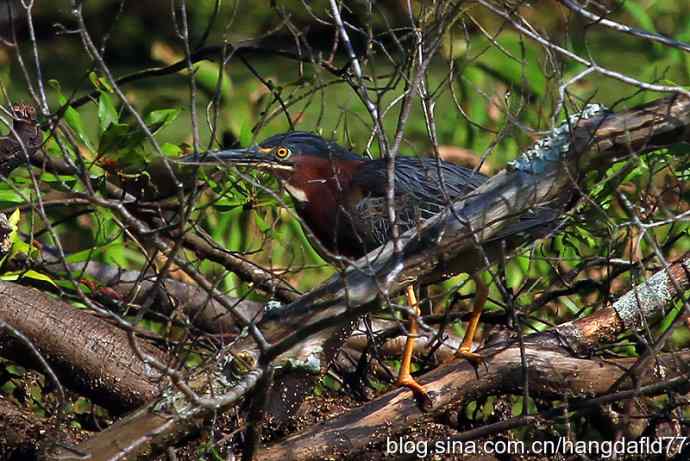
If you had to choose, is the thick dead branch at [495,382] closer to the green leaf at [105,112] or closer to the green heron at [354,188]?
the green heron at [354,188]

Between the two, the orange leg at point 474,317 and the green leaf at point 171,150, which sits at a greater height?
the green leaf at point 171,150

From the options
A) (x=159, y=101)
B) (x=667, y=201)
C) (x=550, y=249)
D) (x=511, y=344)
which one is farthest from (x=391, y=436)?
(x=159, y=101)

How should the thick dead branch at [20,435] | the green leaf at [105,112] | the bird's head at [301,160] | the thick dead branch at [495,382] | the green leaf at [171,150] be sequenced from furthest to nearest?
the green leaf at [171,150] → the bird's head at [301,160] → the green leaf at [105,112] → the thick dead branch at [20,435] → the thick dead branch at [495,382]

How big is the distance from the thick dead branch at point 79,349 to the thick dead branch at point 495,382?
59 cm

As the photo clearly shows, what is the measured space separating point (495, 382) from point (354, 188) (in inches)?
36.4

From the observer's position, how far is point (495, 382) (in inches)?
152

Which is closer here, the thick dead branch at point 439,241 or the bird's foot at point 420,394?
the thick dead branch at point 439,241

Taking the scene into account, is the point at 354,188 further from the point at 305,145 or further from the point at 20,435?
the point at 20,435

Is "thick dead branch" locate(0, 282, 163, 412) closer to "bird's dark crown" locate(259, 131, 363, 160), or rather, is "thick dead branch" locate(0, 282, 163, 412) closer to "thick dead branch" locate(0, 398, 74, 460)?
"thick dead branch" locate(0, 398, 74, 460)

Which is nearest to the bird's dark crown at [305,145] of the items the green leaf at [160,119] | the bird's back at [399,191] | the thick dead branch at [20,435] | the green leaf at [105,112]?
the bird's back at [399,191]

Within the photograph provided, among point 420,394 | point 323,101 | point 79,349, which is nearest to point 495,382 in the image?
point 420,394

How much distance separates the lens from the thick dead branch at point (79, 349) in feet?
13.1

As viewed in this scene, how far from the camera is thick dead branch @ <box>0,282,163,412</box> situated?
13.1 ft

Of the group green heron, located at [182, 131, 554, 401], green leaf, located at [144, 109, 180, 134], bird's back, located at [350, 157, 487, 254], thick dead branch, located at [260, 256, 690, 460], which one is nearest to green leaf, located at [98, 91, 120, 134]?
green leaf, located at [144, 109, 180, 134]
